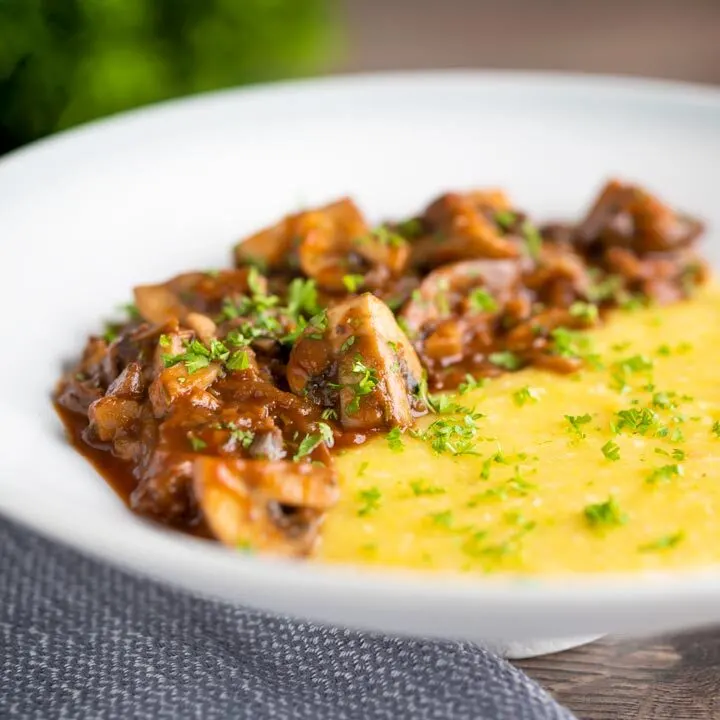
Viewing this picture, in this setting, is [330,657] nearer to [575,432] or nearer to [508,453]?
[508,453]

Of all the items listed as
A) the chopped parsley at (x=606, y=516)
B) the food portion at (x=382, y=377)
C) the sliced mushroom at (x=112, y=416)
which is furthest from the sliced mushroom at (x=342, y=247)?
the chopped parsley at (x=606, y=516)

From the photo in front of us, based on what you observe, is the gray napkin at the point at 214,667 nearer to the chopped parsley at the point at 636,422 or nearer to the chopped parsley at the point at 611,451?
the chopped parsley at the point at 611,451

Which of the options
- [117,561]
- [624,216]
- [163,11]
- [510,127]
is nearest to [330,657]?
[117,561]

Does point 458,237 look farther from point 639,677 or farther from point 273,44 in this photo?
point 273,44

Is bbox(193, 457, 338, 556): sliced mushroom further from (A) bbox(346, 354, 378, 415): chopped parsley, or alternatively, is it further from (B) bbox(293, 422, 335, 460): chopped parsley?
(A) bbox(346, 354, 378, 415): chopped parsley

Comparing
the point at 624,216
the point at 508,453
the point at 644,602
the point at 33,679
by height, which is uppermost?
the point at 624,216

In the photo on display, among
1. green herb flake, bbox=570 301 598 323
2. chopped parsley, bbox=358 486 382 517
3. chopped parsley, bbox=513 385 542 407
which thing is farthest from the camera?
green herb flake, bbox=570 301 598 323

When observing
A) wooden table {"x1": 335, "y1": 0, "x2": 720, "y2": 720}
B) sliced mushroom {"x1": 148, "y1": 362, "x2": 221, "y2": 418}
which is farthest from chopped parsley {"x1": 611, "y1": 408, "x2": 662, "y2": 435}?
wooden table {"x1": 335, "y1": 0, "x2": 720, "y2": 720}
